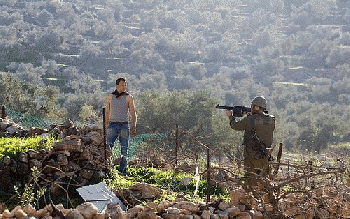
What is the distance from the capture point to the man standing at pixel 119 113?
6.22 metres

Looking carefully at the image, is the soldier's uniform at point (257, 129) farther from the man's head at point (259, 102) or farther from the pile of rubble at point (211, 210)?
the pile of rubble at point (211, 210)

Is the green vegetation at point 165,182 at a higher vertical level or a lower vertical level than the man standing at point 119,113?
lower

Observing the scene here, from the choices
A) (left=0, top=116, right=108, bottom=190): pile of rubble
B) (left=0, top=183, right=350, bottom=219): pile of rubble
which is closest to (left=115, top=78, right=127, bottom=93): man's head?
(left=0, top=116, right=108, bottom=190): pile of rubble

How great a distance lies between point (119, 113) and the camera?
20.5 ft

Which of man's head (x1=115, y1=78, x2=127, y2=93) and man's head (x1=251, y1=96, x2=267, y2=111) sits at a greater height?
man's head (x1=115, y1=78, x2=127, y2=93)

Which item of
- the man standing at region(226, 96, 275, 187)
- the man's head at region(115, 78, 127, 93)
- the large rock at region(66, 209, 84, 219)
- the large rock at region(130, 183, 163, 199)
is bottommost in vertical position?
the large rock at region(130, 183, 163, 199)

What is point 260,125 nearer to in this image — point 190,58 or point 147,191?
point 147,191

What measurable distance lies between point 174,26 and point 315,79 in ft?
192

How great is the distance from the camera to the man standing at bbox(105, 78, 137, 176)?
6.22 metres

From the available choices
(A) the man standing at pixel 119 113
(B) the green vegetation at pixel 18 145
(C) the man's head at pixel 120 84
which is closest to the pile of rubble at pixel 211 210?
(B) the green vegetation at pixel 18 145

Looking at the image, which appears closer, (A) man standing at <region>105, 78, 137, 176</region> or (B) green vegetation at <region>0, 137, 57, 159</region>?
(B) green vegetation at <region>0, 137, 57, 159</region>

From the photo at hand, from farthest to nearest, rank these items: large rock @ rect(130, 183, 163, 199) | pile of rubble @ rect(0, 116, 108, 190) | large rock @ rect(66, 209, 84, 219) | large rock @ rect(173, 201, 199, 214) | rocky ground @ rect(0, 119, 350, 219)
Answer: pile of rubble @ rect(0, 116, 108, 190)
large rock @ rect(130, 183, 163, 199)
large rock @ rect(173, 201, 199, 214)
rocky ground @ rect(0, 119, 350, 219)
large rock @ rect(66, 209, 84, 219)

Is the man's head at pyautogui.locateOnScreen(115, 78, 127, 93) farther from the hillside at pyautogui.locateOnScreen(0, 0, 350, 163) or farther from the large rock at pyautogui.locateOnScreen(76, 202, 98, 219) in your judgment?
the hillside at pyautogui.locateOnScreen(0, 0, 350, 163)

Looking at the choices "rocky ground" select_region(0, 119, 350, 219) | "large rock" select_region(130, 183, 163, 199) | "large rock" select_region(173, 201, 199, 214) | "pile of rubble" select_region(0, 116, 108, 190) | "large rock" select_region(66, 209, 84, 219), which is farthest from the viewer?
"pile of rubble" select_region(0, 116, 108, 190)
